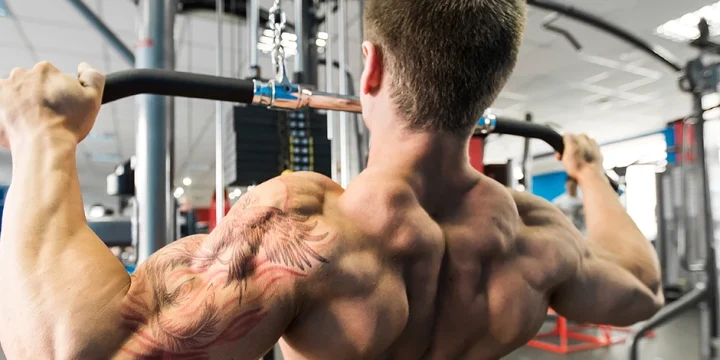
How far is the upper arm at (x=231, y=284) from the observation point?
590 millimetres

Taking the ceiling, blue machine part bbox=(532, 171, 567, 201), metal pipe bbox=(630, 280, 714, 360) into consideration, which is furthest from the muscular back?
blue machine part bbox=(532, 171, 567, 201)

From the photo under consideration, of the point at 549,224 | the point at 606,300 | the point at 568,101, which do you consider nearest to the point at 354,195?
the point at 549,224

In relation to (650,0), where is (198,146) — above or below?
below

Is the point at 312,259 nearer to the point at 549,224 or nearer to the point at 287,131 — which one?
the point at 549,224

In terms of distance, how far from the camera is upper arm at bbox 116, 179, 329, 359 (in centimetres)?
59

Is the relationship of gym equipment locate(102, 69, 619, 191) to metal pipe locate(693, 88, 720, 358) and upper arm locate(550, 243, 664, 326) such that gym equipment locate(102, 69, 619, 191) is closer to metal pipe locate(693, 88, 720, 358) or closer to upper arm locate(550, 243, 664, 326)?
upper arm locate(550, 243, 664, 326)

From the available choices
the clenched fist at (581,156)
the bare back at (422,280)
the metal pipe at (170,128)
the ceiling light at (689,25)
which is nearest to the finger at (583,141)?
the clenched fist at (581,156)

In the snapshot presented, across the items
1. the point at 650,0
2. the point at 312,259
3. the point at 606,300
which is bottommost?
the point at 606,300

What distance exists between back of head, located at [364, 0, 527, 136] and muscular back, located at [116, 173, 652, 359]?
13 cm

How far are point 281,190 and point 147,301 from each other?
223mm

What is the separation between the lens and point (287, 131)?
1.29 metres

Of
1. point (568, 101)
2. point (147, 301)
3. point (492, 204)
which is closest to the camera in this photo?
point (147, 301)

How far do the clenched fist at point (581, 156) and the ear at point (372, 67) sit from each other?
723 millimetres

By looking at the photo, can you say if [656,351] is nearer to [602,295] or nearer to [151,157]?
[602,295]
